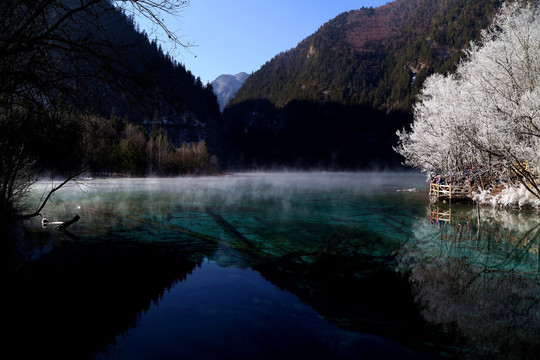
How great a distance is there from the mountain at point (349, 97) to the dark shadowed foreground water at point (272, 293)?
117 meters

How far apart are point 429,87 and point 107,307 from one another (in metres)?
31.7

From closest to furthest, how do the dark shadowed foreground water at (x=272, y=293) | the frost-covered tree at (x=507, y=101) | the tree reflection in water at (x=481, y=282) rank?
the dark shadowed foreground water at (x=272, y=293), the tree reflection in water at (x=481, y=282), the frost-covered tree at (x=507, y=101)

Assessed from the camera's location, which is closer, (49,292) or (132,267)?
(49,292)

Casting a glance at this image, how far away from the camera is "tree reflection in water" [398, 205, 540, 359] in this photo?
5333mm

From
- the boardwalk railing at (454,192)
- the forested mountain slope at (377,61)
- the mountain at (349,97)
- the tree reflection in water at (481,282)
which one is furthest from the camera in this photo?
the forested mountain slope at (377,61)

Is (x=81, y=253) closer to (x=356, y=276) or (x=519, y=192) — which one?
(x=356, y=276)

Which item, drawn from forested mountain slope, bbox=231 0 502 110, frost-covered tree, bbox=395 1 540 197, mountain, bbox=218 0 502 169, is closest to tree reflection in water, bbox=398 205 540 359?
frost-covered tree, bbox=395 1 540 197

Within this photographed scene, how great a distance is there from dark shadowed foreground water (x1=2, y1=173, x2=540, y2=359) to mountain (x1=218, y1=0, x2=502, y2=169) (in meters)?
117

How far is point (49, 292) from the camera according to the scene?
274 inches

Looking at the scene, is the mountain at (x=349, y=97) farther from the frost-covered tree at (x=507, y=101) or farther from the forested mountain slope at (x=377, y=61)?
the frost-covered tree at (x=507, y=101)

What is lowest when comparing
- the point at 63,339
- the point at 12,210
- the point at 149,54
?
the point at 63,339

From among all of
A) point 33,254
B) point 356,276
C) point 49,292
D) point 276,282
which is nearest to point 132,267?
point 49,292

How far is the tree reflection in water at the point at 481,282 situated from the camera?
5333 millimetres

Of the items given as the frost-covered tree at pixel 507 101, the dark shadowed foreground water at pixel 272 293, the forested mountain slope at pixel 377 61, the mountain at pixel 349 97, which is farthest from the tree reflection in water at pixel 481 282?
the forested mountain slope at pixel 377 61
